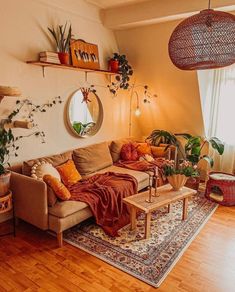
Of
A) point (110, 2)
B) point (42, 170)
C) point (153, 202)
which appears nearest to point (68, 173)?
point (42, 170)

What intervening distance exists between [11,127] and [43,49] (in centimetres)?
108

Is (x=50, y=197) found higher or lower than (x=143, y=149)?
lower

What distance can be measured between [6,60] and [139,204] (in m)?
2.20

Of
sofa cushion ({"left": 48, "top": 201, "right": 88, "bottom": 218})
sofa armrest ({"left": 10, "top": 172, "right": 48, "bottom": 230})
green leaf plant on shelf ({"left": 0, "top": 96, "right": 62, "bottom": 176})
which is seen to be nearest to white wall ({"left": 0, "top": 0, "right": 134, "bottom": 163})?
green leaf plant on shelf ({"left": 0, "top": 96, "right": 62, "bottom": 176})

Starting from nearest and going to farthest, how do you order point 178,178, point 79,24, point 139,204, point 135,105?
point 139,204 < point 178,178 < point 79,24 < point 135,105

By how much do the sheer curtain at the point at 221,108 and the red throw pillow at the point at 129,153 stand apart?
1.36 m

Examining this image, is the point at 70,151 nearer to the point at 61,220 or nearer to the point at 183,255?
the point at 61,220

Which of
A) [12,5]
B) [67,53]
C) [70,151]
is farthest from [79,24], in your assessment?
[70,151]

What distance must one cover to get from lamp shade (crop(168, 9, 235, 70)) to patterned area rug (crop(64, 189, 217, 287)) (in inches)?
71.0

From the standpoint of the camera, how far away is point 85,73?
396cm

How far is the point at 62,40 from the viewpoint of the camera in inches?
135

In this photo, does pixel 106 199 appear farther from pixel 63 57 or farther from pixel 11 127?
pixel 63 57

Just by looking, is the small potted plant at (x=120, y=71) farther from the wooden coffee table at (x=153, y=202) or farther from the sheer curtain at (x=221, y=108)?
the wooden coffee table at (x=153, y=202)

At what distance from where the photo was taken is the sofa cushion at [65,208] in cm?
265
